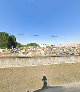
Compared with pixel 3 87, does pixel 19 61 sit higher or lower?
Answer: higher

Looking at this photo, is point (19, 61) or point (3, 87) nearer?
point (3, 87)

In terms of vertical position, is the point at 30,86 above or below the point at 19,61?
below

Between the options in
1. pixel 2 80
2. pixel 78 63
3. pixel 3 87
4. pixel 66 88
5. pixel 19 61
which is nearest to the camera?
pixel 66 88

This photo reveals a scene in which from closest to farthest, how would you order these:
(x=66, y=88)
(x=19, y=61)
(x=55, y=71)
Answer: (x=66, y=88) → (x=19, y=61) → (x=55, y=71)

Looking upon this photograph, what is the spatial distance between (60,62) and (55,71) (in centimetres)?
186

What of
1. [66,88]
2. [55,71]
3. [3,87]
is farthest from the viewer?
[55,71]

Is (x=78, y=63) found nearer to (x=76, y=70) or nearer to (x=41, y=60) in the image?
(x=76, y=70)

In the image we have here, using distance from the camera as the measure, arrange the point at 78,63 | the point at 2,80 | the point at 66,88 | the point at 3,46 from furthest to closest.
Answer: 1. the point at 3,46
2. the point at 78,63
3. the point at 2,80
4. the point at 66,88

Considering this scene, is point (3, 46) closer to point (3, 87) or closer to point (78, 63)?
point (78, 63)

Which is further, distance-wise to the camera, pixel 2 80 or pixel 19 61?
pixel 19 61

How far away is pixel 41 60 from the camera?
35469 mm

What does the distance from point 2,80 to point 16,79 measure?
5.42 feet

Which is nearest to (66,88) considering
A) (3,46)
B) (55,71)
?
(55,71)

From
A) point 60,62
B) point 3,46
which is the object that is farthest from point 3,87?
point 3,46
